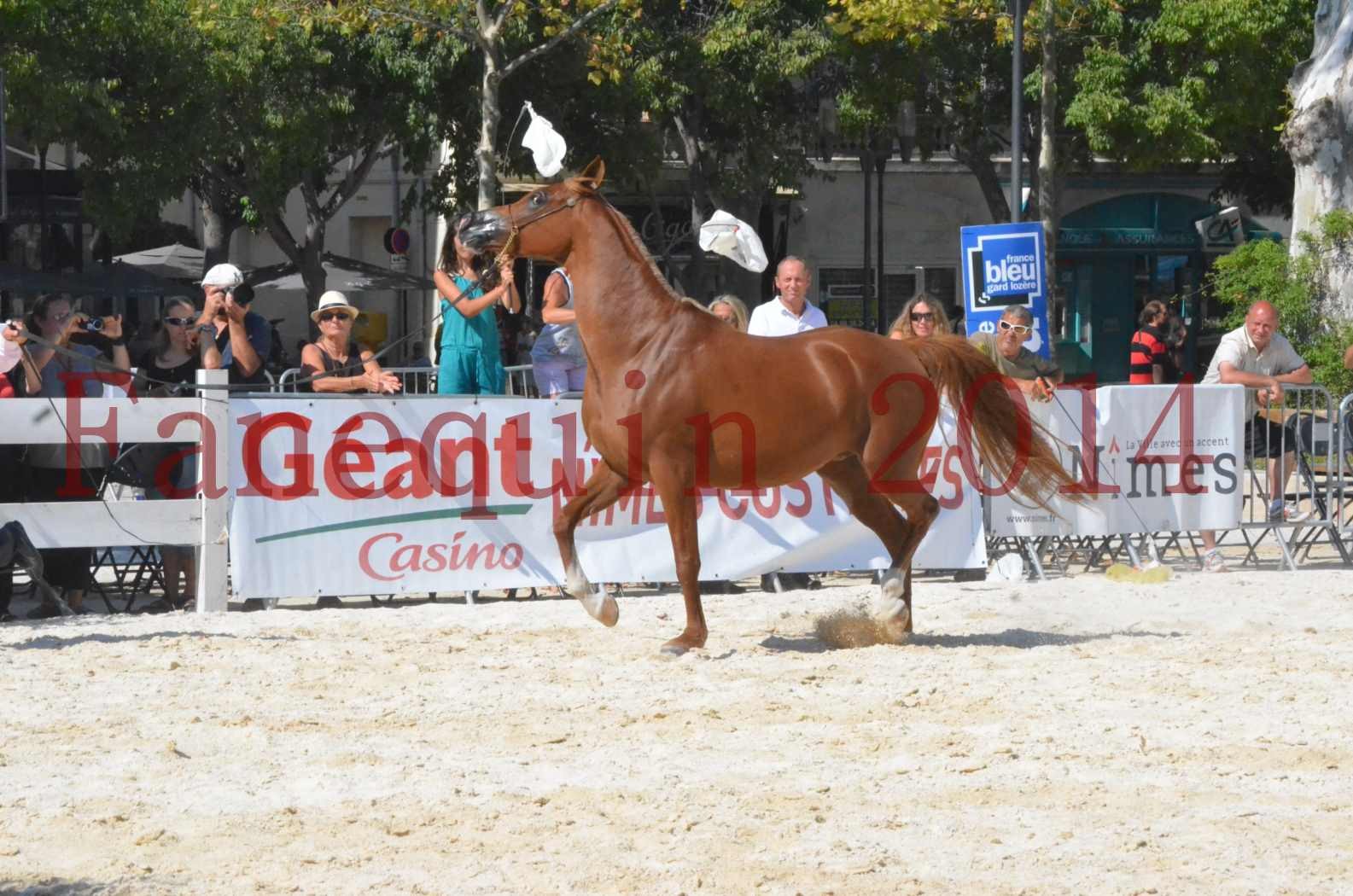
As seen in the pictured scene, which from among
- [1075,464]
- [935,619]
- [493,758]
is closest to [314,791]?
[493,758]

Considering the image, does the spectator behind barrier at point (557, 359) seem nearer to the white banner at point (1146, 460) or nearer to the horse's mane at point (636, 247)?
the horse's mane at point (636, 247)

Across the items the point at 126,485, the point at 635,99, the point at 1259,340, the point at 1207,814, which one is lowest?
the point at 1207,814

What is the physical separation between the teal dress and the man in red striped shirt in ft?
33.0

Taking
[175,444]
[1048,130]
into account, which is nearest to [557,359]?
[175,444]

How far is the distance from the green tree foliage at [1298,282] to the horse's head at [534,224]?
970 centimetres

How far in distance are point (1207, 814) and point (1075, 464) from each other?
20.3 feet

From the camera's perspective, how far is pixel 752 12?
27.0 meters

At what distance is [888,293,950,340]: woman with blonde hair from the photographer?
10875mm

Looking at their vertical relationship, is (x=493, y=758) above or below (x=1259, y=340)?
below

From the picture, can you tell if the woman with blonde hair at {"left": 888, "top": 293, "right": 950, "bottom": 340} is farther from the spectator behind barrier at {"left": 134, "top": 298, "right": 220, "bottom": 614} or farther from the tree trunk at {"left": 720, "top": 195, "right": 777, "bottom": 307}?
the tree trunk at {"left": 720, "top": 195, "right": 777, "bottom": 307}

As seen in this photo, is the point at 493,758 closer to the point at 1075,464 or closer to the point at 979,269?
A: the point at 1075,464

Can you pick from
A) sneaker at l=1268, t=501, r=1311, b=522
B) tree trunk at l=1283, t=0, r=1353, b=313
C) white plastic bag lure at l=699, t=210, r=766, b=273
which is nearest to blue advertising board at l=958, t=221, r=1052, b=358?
sneaker at l=1268, t=501, r=1311, b=522

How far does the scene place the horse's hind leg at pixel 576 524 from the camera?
8102 millimetres

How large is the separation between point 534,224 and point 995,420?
246 centimetres
